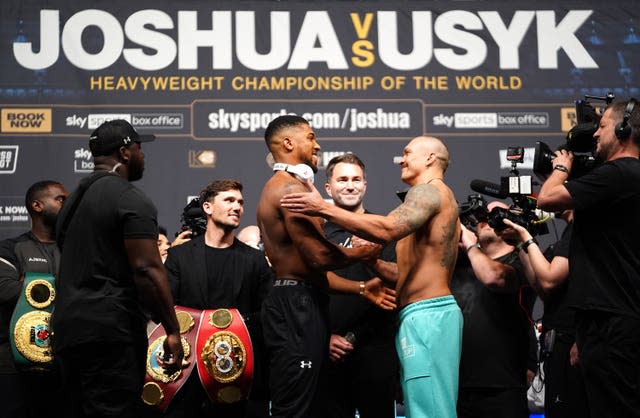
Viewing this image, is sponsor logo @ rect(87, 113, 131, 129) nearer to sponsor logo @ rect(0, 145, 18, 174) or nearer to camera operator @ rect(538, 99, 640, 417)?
sponsor logo @ rect(0, 145, 18, 174)

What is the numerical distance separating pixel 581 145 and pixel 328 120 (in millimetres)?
3459

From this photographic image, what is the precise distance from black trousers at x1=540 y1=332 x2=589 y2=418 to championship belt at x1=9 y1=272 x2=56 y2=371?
8.77ft

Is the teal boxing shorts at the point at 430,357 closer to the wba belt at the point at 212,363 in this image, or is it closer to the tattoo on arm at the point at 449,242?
the tattoo on arm at the point at 449,242

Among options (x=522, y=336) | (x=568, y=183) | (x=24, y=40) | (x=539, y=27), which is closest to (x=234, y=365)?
(x=522, y=336)

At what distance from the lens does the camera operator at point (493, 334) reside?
4547 millimetres

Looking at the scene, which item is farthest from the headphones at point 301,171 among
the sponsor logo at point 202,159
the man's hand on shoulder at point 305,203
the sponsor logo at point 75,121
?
the sponsor logo at point 75,121

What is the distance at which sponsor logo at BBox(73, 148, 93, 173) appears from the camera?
278 inches

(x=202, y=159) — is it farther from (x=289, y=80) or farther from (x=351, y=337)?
(x=351, y=337)

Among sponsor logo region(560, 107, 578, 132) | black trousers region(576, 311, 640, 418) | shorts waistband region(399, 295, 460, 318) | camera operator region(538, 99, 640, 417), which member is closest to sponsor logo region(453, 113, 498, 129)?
sponsor logo region(560, 107, 578, 132)

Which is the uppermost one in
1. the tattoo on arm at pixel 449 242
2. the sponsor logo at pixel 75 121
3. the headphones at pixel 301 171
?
the sponsor logo at pixel 75 121

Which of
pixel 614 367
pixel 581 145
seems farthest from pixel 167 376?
pixel 581 145

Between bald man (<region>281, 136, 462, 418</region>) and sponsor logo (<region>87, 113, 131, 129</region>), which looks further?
sponsor logo (<region>87, 113, 131, 129</region>)

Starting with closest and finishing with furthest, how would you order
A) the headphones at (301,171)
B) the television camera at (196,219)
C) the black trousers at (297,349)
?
the black trousers at (297,349) → the headphones at (301,171) → the television camera at (196,219)

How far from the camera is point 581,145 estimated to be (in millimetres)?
3992
